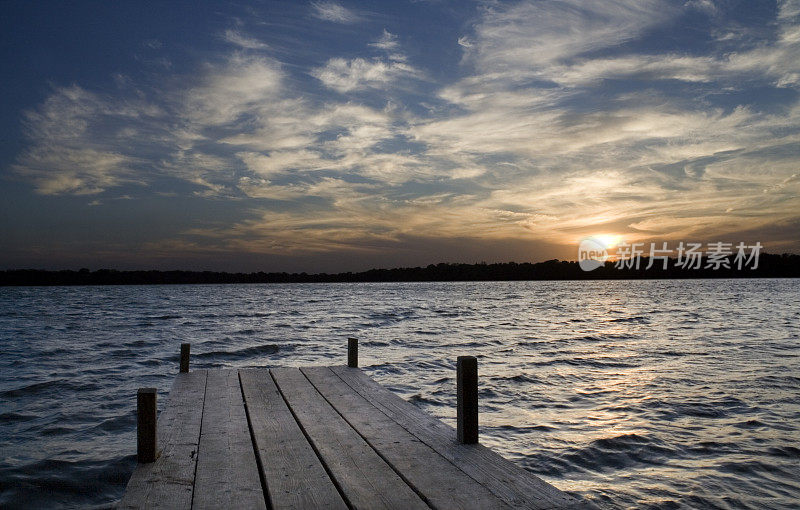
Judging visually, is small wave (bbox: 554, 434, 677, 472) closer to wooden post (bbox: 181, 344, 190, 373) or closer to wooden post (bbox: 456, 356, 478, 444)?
wooden post (bbox: 456, 356, 478, 444)

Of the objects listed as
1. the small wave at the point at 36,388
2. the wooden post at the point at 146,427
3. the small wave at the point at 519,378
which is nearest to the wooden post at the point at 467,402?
the wooden post at the point at 146,427

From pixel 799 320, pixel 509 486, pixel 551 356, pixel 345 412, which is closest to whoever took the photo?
pixel 509 486

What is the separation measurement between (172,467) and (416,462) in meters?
2.37

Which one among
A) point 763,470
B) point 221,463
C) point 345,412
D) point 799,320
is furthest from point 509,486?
point 799,320

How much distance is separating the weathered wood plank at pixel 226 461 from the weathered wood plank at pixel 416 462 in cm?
131

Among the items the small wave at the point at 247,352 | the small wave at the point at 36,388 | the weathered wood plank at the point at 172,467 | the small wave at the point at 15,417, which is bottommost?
the small wave at the point at 247,352

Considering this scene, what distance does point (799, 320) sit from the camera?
36.2 metres

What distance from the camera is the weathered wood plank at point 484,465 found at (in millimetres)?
4320

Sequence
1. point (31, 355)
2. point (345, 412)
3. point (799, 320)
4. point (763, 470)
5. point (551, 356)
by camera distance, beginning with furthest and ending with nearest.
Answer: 1. point (799, 320)
2. point (31, 355)
3. point (551, 356)
4. point (763, 470)
5. point (345, 412)

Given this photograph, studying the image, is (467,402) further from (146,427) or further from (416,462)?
(146,427)

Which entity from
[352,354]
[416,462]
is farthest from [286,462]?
[352,354]

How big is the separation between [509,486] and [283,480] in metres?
2.00

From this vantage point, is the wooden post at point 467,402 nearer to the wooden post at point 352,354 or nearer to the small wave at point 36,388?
the wooden post at point 352,354

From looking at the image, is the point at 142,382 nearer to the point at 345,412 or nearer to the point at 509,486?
the point at 345,412
